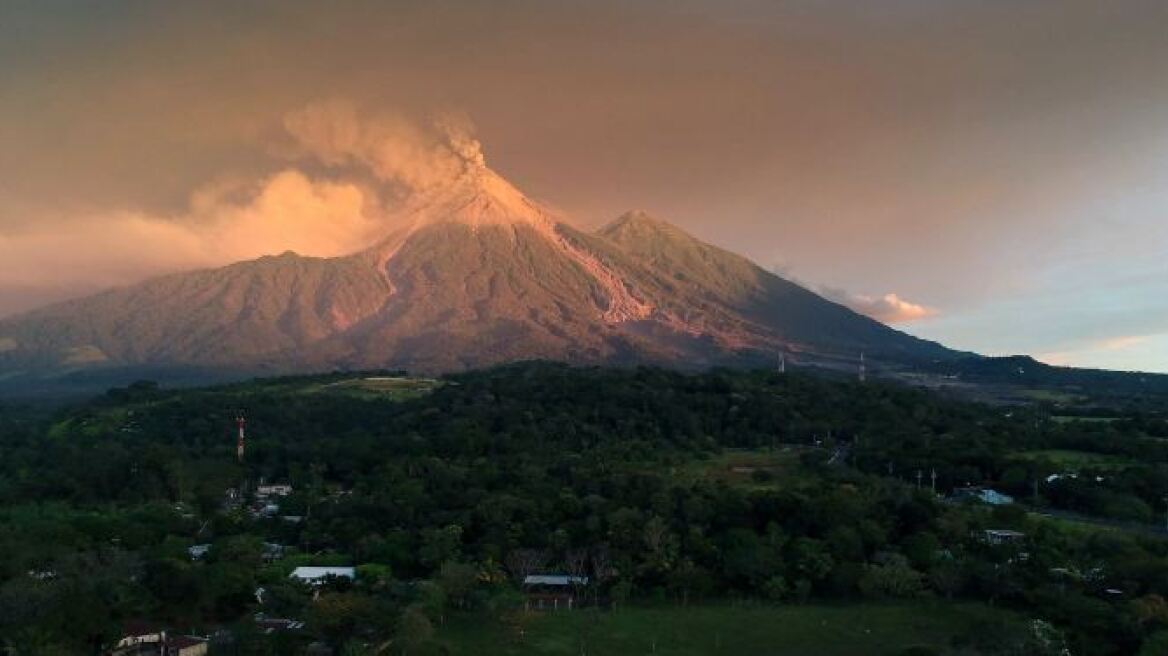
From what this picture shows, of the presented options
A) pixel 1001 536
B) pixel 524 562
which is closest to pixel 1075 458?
pixel 1001 536

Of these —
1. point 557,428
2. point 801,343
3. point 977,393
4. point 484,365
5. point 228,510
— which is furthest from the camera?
point 801,343

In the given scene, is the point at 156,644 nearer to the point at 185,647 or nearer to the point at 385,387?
the point at 185,647

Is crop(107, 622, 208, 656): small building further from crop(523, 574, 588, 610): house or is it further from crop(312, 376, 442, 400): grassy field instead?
crop(312, 376, 442, 400): grassy field

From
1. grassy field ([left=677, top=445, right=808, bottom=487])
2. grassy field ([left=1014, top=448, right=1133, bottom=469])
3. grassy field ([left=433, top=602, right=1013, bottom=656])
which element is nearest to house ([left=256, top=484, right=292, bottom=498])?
grassy field ([left=677, top=445, right=808, bottom=487])

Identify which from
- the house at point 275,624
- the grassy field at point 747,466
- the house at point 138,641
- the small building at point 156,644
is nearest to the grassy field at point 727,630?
the house at point 275,624

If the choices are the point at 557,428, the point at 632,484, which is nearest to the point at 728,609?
the point at 632,484

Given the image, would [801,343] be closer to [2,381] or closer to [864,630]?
[864,630]
